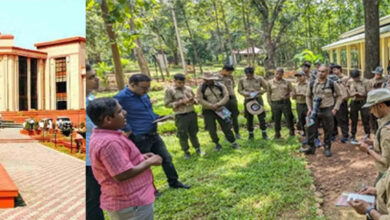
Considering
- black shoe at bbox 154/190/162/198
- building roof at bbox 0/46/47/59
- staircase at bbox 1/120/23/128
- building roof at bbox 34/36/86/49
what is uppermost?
building roof at bbox 34/36/86/49

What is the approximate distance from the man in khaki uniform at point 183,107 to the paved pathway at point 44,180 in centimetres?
243

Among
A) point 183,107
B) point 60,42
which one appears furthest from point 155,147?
point 183,107

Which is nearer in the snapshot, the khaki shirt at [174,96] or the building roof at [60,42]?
the building roof at [60,42]

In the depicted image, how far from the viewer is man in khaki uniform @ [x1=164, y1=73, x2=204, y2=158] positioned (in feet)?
15.0

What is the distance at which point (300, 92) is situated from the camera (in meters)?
5.40

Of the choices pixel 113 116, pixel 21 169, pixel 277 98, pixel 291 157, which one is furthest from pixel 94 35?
pixel 277 98

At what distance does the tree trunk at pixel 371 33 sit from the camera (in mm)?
6754

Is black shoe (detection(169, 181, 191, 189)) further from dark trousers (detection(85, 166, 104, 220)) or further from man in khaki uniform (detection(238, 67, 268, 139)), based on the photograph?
man in khaki uniform (detection(238, 67, 268, 139))

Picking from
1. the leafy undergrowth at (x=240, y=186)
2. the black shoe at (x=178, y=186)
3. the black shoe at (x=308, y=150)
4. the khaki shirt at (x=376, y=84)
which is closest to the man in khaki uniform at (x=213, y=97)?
the leafy undergrowth at (x=240, y=186)

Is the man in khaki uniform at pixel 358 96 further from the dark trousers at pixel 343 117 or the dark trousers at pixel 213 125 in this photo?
the dark trousers at pixel 213 125

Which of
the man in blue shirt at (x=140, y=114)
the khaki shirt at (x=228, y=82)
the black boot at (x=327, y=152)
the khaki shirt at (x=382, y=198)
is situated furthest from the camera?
the khaki shirt at (x=228, y=82)

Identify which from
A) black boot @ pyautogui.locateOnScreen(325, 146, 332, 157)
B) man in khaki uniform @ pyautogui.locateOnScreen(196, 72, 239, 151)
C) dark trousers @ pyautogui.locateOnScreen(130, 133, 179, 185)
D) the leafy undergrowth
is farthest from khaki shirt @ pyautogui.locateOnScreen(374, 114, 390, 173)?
man in khaki uniform @ pyautogui.locateOnScreen(196, 72, 239, 151)

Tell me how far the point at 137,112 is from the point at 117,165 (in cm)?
128

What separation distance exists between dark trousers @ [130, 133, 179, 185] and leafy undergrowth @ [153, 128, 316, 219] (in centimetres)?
16
